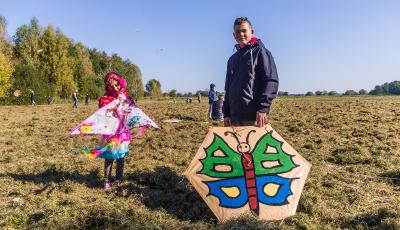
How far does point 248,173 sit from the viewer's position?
4207 mm

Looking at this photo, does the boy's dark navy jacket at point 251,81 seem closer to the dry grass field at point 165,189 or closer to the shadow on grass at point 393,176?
the dry grass field at point 165,189

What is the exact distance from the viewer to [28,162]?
7.43m

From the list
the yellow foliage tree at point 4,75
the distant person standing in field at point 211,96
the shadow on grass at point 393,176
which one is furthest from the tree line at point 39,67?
the shadow on grass at point 393,176

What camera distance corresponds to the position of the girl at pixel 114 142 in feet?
18.1

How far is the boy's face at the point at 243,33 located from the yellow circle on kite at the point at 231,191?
1781 mm

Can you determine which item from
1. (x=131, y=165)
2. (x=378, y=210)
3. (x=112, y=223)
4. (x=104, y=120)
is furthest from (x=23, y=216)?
(x=378, y=210)

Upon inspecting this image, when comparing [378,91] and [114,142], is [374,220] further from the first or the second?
[378,91]

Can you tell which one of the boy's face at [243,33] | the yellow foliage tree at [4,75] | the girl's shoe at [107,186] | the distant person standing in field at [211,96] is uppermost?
the yellow foliage tree at [4,75]

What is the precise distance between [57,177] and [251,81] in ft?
13.2

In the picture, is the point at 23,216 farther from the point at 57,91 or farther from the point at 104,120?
the point at 57,91

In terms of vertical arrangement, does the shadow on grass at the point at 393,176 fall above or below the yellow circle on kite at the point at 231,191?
below

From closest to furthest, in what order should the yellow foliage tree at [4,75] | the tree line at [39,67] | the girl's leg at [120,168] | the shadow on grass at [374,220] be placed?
the shadow on grass at [374,220] → the girl's leg at [120,168] → the yellow foliage tree at [4,75] → the tree line at [39,67]

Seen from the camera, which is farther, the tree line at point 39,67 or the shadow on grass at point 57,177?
the tree line at point 39,67

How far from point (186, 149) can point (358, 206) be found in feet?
15.9
